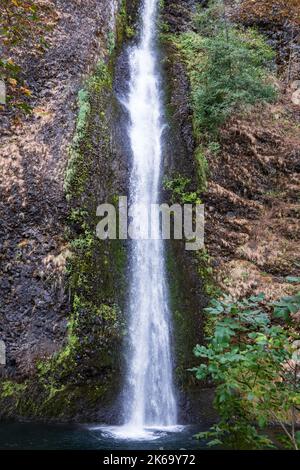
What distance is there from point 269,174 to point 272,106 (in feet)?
8.19

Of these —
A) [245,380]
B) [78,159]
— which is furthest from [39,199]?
[245,380]

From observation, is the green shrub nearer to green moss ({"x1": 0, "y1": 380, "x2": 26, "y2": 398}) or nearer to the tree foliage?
green moss ({"x1": 0, "y1": 380, "x2": 26, "y2": 398})

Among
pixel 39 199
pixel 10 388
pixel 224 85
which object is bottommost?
pixel 10 388

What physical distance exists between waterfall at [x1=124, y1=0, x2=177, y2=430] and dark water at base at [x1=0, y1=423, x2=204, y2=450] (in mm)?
769

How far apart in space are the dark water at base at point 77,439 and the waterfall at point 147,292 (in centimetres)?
77

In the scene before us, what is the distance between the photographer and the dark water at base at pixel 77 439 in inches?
227

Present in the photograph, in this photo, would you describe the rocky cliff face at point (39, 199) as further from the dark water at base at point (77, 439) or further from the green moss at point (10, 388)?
the dark water at base at point (77, 439)

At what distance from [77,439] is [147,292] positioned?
3357mm

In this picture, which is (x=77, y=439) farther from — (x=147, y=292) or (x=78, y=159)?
(x=78, y=159)

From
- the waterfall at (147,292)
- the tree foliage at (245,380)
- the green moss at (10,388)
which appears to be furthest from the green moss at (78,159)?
the tree foliage at (245,380)

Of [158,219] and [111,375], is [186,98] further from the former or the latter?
[111,375]

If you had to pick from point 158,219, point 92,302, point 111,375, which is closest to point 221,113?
point 158,219

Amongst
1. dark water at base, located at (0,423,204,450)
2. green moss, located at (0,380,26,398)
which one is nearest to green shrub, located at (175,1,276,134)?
green moss, located at (0,380,26,398)

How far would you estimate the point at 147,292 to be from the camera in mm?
8844
